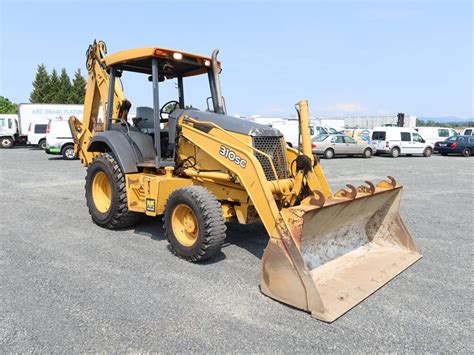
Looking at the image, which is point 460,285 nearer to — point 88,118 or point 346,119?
point 88,118

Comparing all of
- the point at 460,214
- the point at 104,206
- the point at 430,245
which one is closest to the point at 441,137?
the point at 460,214

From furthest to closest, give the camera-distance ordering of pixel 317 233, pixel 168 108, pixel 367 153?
pixel 367 153, pixel 168 108, pixel 317 233

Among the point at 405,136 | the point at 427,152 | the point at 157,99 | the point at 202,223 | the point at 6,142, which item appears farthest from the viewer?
the point at 6,142

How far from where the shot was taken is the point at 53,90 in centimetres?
4994

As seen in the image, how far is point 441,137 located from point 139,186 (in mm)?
28547

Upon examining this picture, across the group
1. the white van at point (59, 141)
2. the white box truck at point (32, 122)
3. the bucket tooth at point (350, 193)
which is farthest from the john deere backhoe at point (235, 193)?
the white box truck at point (32, 122)

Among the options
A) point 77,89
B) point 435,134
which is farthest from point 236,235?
point 77,89

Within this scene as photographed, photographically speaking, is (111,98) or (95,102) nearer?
(111,98)

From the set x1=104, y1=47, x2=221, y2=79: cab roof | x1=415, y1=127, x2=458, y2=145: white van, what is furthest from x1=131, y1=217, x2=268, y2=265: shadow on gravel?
x1=415, y1=127, x2=458, y2=145: white van

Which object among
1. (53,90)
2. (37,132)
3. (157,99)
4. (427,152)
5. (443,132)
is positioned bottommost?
(427,152)

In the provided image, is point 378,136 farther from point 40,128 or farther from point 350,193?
point 350,193

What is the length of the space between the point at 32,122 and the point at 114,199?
852 inches

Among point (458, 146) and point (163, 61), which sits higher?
point (163, 61)

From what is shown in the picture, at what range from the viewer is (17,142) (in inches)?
1124
